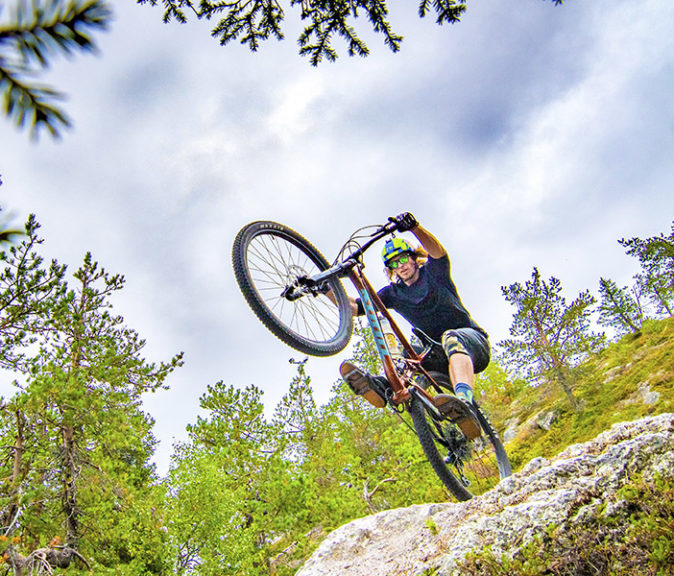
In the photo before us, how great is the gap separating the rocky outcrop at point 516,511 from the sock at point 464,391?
91 centimetres

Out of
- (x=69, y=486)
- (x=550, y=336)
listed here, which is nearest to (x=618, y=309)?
(x=550, y=336)

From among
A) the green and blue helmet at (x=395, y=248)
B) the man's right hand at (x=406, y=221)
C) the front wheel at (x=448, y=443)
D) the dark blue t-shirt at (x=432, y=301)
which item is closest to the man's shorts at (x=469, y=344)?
the dark blue t-shirt at (x=432, y=301)

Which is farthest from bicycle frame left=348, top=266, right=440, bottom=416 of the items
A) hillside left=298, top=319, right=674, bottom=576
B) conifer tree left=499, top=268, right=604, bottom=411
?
conifer tree left=499, top=268, right=604, bottom=411

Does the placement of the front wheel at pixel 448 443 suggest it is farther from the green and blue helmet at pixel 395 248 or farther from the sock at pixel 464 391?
the green and blue helmet at pixel 395 248

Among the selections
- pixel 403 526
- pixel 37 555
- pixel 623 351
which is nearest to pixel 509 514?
pixel 403 526

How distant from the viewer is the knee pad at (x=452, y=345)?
5.12 meters

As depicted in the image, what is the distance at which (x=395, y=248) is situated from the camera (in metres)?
5.67

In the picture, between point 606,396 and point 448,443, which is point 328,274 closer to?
point 448,443

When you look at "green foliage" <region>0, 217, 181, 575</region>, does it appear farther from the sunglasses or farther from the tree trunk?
the sunglasses

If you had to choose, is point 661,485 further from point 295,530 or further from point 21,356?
point 295,530

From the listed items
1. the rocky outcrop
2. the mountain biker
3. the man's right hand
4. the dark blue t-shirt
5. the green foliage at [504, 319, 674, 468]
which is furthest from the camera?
the green foliage at [504, 319, 674, 468]

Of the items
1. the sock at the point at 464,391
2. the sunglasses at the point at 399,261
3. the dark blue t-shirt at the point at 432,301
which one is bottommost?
the sock at the point at 464,391

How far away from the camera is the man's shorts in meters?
5.16

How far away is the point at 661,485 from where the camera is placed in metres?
2.96
